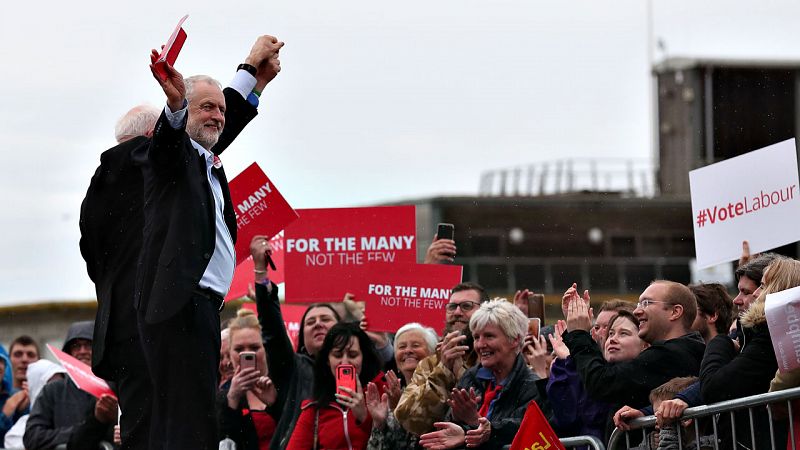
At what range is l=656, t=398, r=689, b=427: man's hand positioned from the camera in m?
8.01

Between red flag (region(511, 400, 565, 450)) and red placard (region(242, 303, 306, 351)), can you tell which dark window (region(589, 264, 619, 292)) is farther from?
red flag (region(511, 400, 565, 450))

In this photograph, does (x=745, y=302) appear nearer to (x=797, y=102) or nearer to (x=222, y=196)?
(x=222, y=196)

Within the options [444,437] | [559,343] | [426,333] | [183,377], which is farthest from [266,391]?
[183,377]

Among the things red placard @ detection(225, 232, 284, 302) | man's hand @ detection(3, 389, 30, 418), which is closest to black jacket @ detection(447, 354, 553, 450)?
red placard @ detection(225, 232, 284, 302)

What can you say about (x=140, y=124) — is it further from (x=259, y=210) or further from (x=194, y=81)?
(x=259, y=210)

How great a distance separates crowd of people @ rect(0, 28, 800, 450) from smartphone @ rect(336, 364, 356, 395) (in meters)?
0.01

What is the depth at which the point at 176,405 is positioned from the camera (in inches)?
288

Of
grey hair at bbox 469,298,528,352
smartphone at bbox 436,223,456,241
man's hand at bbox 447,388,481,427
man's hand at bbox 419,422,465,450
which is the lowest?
man's hand at bbox 419,422,465,450

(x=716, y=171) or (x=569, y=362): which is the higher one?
(x=716, y=171)

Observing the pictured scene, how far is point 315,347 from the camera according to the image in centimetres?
1098

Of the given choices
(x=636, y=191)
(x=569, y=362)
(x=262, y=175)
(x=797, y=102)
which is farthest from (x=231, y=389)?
(x=797, y=102)

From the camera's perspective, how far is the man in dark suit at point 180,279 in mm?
7215

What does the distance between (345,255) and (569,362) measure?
3259 millimetres

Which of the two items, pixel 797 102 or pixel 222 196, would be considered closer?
pixel 222 196
